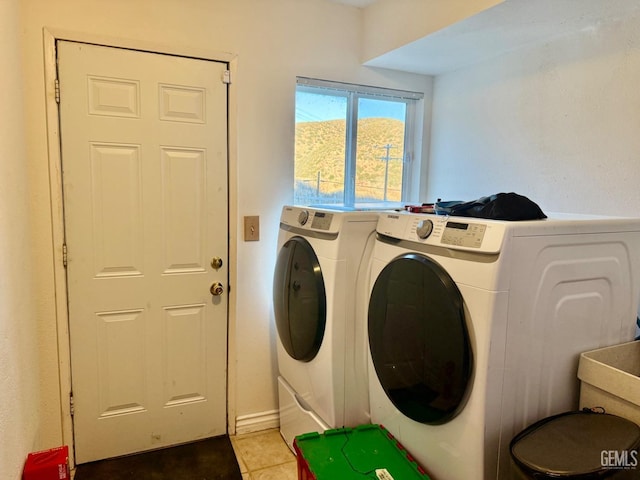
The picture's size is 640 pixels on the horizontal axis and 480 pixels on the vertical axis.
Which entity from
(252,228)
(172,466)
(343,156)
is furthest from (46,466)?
(343,156)

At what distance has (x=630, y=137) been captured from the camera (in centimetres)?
→ 172

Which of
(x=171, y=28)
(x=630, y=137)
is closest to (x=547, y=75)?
(x=630, y=137)

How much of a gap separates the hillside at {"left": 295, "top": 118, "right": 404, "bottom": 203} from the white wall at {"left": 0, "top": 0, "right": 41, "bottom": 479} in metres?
1.33

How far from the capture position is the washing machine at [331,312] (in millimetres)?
1771

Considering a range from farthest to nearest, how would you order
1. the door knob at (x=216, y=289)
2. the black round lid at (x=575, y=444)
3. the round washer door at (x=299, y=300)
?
Answer: the door knob at (x=216, y=289)
the round washer door at (x=299, y=300)
the black round lid at (x=575, y=444)

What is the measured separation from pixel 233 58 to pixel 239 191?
67 centimetres

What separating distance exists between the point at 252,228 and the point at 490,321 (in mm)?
1440

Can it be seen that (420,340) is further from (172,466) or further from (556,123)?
(172,466)

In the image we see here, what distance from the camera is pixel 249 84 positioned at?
227cm

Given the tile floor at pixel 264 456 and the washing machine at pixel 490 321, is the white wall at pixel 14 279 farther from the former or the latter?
the washing machine at pixel 490 321

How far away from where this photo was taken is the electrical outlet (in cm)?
233

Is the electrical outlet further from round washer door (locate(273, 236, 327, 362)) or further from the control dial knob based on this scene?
the control dial knob

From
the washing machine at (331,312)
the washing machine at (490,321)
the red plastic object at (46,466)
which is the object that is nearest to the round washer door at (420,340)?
the washing machine at (490,321)

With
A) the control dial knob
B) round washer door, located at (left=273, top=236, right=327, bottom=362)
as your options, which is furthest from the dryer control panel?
round washer door, located at (left=273, top=236, right=327, bottom=362)
